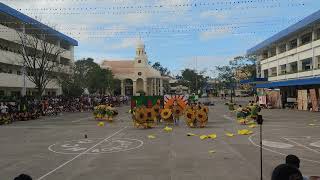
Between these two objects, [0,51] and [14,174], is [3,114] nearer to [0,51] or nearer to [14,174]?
[0,51]

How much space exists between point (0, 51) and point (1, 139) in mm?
32342

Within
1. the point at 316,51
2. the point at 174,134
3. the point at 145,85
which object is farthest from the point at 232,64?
the point at 174,134

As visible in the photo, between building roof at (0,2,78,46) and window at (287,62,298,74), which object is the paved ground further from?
window at (287,62,298,74)

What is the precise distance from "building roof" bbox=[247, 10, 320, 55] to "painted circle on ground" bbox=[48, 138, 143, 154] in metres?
31.4

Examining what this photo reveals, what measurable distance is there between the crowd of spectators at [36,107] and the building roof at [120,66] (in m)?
48.9

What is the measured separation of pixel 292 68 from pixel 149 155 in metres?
51.0

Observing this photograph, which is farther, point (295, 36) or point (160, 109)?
point (295, 36)

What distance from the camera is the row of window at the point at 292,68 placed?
5459 cm

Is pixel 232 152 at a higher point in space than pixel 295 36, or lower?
lower

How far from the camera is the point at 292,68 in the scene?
6431 centimetres

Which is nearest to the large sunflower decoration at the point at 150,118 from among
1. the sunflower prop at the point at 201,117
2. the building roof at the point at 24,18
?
the sunflower prop at the point at 201,117

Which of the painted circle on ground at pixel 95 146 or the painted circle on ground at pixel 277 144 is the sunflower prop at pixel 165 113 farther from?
the painted circle on ground at pixel 277 144

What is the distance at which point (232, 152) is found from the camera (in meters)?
17.4

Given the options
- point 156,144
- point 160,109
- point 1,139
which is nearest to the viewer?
point 156,144
